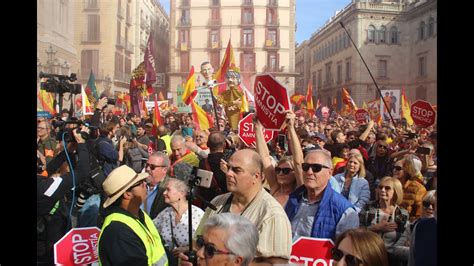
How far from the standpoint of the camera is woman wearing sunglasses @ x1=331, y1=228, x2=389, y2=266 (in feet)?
7.90

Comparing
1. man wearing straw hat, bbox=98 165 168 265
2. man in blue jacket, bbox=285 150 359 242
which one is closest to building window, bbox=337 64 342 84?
man in blue jacket, bbox=285 150 359 242

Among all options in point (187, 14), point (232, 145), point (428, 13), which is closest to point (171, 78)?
point (187, 14)

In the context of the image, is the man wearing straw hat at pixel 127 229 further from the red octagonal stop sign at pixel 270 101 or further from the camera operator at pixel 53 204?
the red octagonal stop sign at pixel 270 101

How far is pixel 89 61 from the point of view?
3095 cm

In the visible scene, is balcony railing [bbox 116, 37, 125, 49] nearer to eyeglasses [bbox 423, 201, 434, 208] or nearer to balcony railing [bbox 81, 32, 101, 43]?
balcony railing [bbox 81, 32, 101, 43]

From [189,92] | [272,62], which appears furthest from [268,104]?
[272,62]

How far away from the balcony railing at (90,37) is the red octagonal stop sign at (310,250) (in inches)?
1162

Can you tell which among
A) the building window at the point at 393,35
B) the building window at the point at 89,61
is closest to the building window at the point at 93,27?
the building window at the point at 89,61

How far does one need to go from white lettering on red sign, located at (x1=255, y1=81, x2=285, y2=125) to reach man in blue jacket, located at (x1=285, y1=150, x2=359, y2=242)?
898 mm

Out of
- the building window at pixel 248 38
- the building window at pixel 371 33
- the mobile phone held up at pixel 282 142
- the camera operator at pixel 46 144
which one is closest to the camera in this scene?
the camera operator at pixel 46 144

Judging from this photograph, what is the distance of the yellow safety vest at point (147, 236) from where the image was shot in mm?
2891
